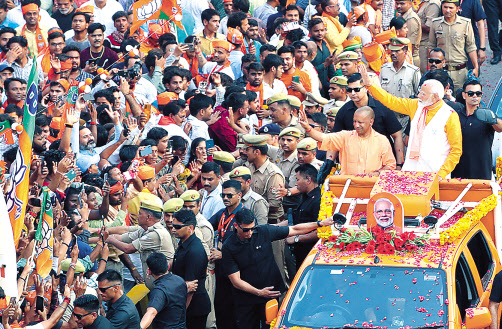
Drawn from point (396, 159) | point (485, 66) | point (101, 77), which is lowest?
point (485, 66)

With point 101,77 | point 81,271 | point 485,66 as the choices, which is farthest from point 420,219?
point 485,66

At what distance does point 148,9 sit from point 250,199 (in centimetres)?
518

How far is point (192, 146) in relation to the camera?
1409cm

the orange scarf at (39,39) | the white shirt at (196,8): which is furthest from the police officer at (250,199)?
the white shirt at (196,8)

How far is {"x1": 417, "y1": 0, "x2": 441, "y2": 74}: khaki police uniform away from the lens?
64.8ft

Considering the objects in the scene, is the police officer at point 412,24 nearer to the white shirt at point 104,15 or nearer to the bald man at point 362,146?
the white shirt at point 104,15

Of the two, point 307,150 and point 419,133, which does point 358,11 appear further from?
point 419,133

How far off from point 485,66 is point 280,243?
10.2 m

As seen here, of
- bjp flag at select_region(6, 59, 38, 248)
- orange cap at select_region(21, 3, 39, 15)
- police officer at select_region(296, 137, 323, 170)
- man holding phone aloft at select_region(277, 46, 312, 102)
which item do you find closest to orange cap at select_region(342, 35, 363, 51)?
man holding phone aloft at select_region(277, 46, 312, 102)

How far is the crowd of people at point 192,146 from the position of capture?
1045 centimetres

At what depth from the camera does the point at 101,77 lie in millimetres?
14250

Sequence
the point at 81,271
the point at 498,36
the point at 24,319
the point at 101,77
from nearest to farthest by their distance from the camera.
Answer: the point at 24,319, the point at 81,271, the point at 101,77, the point at 498,36

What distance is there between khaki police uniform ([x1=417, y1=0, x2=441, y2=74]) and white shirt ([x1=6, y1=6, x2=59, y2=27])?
7410mm

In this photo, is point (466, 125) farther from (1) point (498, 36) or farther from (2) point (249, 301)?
(1) point (498, 36)
